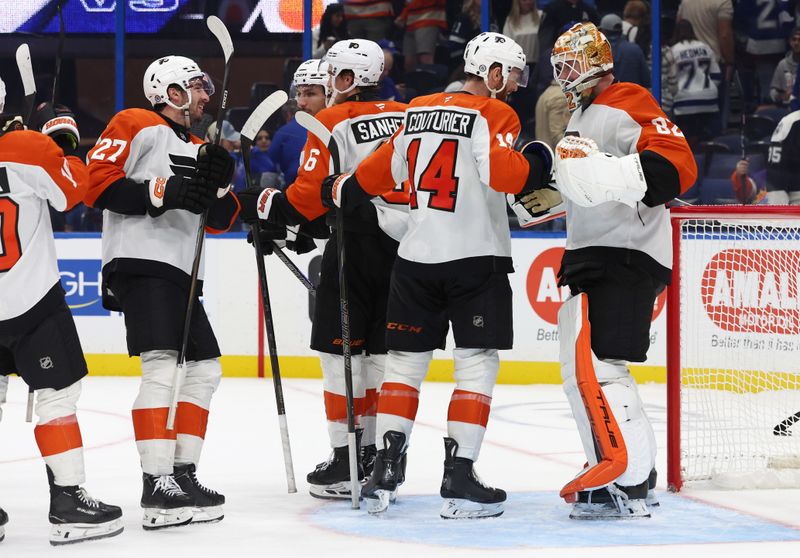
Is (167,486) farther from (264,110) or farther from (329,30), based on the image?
(329,30)

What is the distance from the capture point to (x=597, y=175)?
10.9ft

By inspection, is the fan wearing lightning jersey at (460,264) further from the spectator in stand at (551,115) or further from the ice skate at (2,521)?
the spectator in stand at (551,115)

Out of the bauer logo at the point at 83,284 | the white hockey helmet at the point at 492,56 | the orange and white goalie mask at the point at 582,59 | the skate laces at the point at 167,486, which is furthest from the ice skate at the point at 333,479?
the bauer logo at the point at 83,284

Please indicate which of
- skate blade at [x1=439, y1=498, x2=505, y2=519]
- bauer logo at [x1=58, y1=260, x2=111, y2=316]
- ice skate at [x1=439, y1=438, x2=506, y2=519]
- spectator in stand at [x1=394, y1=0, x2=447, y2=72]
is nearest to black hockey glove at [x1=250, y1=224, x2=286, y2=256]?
ice skate at [x1=439, y1=438, x2=506, y2=519]

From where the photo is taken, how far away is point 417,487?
158 inches

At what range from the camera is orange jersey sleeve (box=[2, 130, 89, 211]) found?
3139 mm

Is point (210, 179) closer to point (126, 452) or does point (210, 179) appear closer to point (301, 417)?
point (126, 452)

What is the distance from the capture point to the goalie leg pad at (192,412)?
11.4ft

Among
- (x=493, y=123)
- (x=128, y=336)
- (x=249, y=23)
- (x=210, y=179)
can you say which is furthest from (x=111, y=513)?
(x=249, y=23)

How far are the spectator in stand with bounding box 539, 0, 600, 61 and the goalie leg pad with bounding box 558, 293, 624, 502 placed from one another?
4.76 m

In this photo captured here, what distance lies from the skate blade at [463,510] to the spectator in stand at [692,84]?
4.97m

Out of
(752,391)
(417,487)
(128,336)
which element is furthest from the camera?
(752,391)

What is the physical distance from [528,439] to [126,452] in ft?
5.26

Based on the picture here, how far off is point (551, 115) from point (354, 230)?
4.16 metres
